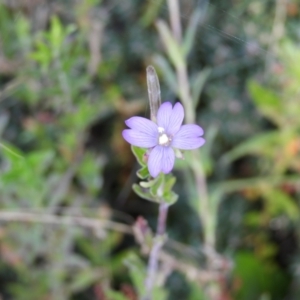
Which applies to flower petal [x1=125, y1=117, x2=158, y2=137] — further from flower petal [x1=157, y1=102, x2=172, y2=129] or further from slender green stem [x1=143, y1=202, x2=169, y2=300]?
slender green stem [x1=143, y1=202, x2=169, y2=300]

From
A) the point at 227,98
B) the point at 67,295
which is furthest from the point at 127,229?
the point at 227,98

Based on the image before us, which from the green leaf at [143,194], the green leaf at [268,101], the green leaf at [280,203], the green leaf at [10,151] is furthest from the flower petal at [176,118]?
the green leaf at [280,203]

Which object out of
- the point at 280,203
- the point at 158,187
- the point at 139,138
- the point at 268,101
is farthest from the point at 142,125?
the point at 280,203

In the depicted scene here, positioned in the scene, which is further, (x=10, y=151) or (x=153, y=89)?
(x=10, y=151)

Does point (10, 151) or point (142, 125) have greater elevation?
point (142, 125)

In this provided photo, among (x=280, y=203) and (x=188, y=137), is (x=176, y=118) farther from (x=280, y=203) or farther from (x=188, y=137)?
(x=280, y=203)

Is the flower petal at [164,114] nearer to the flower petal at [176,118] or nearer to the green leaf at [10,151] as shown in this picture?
the flower petal at [176,118]
